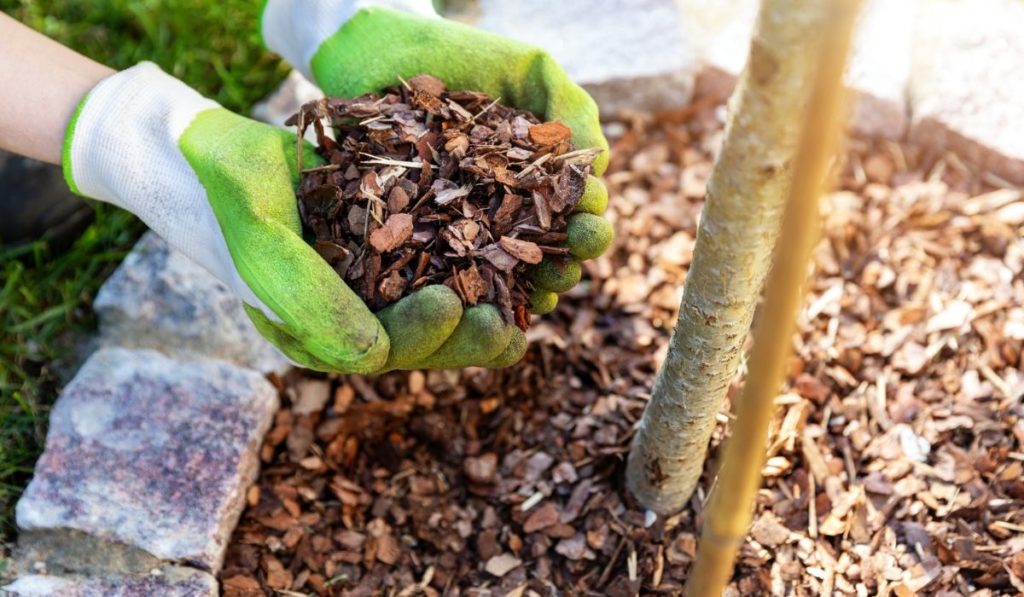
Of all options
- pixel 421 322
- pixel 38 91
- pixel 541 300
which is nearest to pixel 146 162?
pixel 38 91

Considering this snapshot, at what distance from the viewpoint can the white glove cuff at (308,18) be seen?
206cm

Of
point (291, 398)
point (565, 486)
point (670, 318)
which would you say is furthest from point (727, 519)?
point (291, 398)

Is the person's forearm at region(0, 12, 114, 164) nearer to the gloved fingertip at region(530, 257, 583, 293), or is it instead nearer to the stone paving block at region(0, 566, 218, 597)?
the stone paving block at region(0, 566, 218, 597)

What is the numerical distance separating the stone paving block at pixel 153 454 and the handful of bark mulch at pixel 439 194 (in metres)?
0.56

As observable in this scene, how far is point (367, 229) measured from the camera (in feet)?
5.57

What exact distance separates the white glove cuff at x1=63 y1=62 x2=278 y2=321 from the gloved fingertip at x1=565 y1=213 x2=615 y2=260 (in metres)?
0.65

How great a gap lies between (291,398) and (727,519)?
121cm

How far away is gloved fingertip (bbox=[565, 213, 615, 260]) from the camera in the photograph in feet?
5.45

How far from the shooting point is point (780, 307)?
110cm

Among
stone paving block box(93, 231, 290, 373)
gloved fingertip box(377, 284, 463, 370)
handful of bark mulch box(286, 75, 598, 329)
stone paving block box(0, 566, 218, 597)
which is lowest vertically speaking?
stone paving block box(0, 566, 218, 597)

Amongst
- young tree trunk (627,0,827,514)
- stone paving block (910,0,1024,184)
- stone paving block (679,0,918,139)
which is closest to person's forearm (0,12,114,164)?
young tree trunk (627,0,827,514)

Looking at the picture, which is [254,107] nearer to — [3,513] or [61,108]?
[61,108]

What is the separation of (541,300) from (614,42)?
136cm

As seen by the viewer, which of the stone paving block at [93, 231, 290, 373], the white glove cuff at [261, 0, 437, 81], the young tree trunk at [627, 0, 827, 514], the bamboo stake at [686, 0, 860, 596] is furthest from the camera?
the stone paving block at [93, 231, 290, 373]
